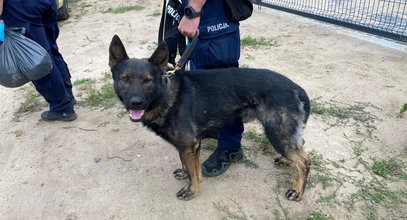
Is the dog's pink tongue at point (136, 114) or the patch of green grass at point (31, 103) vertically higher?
the dog's pink tongue at point (136, 114)

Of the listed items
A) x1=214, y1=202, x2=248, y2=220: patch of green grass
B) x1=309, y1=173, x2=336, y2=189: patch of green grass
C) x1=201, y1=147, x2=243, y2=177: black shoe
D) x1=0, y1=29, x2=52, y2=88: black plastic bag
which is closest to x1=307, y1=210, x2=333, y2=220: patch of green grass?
x1=309, y1=173, x2=336, y2=189: patch of green grass

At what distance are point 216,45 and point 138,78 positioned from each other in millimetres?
819

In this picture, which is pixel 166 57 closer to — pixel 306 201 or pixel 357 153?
pixel 306 201

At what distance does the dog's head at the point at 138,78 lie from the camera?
91.8 inches

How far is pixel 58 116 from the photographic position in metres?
4.11

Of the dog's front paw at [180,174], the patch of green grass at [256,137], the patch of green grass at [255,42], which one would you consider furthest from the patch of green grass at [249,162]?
the patch of green grass at [255,42]

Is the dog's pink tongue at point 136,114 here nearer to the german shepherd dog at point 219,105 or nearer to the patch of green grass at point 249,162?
the german shepherd dog at point 219,105

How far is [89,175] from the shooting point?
319cm

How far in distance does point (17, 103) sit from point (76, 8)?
7.10 meters

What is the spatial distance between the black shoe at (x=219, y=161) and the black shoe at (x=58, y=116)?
2056 millimetres

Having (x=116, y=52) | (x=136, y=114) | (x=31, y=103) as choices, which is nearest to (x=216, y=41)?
(x=116, y=52)

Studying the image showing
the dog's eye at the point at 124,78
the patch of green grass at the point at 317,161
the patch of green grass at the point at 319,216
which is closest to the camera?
the dog's eye at the point at 124,78

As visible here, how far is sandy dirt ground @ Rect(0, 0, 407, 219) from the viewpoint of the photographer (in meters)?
2.72

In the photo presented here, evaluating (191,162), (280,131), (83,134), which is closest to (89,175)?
(83,134)
